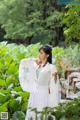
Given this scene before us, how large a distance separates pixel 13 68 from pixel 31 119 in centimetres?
340

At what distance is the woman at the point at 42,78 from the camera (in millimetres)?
5387

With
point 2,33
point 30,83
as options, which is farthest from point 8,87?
point 2,33

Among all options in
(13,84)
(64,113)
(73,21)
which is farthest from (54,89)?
(13,84)

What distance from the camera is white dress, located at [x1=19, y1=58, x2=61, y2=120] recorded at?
17.7 feet

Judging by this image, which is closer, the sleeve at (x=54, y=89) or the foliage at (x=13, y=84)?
the sleeve at (x=54, y=89)

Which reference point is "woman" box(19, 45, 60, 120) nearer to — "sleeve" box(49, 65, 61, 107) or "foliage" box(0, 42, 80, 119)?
"sleeve" box(49, 65, 61, 107)

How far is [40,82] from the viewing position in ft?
17.8

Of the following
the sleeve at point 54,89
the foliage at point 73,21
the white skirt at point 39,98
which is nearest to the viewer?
the sleeve at point 54,89

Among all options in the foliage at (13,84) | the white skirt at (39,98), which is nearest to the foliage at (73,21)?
the foliage at (13,84)

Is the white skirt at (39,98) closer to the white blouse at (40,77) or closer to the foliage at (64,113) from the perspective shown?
the white blouse at (40,77)

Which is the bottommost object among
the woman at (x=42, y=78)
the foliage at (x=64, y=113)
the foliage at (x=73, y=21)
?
the foliage at (x=64, y=113)

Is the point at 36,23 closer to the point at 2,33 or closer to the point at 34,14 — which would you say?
the point at 34,14

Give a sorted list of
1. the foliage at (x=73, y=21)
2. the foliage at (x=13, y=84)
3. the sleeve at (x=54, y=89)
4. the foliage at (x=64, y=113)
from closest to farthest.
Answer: the foliage at (x=64, y=113) < the sleeve at (x=54, y=89) < the foliage at (x=73, y=21) < the foliage at (x=13, y=84)

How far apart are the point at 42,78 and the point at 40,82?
54mm
